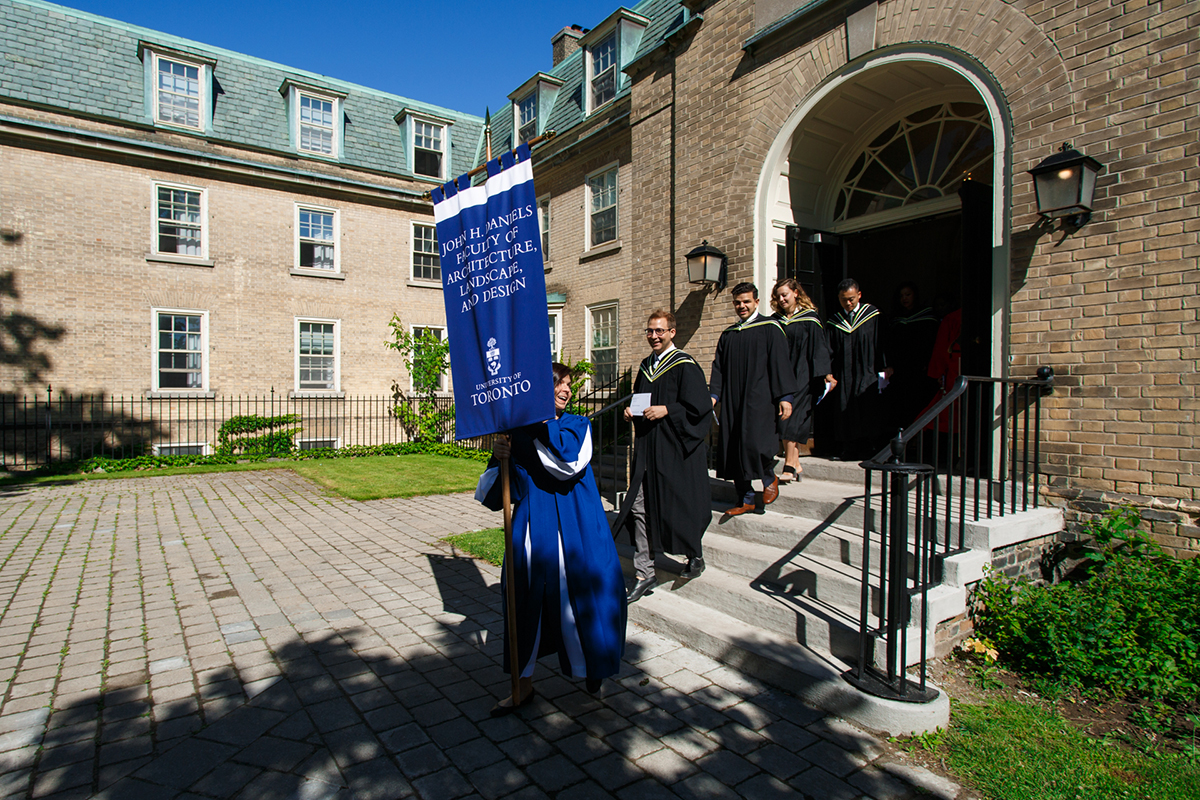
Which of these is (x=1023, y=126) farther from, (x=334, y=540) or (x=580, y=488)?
(x=334, y=540)

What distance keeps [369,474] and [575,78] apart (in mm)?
11077

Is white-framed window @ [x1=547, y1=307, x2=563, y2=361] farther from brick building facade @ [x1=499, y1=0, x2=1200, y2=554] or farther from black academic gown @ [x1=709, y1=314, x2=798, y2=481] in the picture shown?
black academic gown @ [x1=709, y1=314, x2=798, y2=481]

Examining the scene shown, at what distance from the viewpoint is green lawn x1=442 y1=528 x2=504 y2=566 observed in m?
6.55

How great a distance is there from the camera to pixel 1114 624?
147 inches

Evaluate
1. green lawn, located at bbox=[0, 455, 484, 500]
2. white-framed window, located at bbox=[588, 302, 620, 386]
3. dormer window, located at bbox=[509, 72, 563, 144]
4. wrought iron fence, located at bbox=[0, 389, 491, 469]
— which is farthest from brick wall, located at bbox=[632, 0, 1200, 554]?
wrought iron fence, located at bbox=[0, 389, 491, 469]

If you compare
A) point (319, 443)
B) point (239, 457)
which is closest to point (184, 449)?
point (239, 457)

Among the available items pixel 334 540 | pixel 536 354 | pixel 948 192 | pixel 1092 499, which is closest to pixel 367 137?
pixel 334 540

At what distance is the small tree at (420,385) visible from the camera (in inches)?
696

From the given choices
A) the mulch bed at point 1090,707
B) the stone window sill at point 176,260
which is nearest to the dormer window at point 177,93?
the stone window sill at point 176,260

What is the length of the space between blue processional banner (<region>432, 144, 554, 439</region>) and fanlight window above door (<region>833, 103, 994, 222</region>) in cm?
494

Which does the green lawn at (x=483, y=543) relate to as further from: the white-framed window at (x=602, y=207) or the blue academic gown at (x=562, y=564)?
the white-framed window at (x=602, y=207)

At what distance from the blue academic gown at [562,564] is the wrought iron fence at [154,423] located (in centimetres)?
1310

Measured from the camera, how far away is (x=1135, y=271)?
4582 millimetres

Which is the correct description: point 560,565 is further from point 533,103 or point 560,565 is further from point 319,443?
point 533,103
